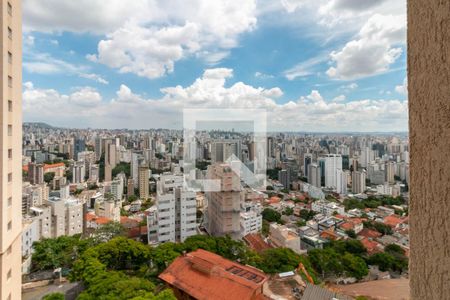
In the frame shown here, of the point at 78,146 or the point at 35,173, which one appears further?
the point at 78,146

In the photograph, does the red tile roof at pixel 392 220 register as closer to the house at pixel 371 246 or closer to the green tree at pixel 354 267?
the house at pixel 371 246

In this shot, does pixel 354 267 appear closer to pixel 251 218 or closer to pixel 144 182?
pixel 251 218

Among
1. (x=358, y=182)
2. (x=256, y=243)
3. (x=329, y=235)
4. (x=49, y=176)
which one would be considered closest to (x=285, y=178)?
(x=358, y=182)

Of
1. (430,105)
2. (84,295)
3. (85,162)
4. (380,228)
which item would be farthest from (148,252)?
(85,162)

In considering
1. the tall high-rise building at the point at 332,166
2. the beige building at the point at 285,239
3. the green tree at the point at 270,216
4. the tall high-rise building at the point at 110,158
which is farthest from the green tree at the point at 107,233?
the tall high-rise building at the point at 332,166

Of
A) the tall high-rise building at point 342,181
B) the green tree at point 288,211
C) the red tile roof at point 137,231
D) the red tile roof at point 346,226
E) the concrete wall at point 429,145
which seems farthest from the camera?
the tall high-rise building at point 342,181

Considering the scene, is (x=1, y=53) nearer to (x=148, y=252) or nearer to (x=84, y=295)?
(x=84, y=295)

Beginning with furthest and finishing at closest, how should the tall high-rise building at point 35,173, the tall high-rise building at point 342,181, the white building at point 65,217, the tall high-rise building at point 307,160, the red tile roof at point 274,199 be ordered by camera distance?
the tall high-rise building at point 307,160, the tall high-rise building at point 342,181, the red tile roof at point 274,199, the tall high-rise building at point 35,173, the white building at point 65,217

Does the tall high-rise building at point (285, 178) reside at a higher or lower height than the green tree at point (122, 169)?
lower

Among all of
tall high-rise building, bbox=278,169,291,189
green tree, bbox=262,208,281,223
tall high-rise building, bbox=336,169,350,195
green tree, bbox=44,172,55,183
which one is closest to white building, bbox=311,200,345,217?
tall high-rise building, bbox=278,169,291,189
